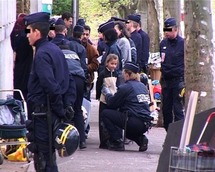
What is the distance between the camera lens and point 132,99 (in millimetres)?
11930

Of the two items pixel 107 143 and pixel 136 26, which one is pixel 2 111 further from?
pixel 136 26

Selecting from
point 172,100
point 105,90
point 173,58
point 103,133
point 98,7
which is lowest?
point 103,133

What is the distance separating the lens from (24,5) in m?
18.4

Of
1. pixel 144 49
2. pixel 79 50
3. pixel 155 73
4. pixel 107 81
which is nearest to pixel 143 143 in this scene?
pixel 107 81

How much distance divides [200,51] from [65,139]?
3.06 m

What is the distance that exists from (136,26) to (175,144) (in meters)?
8.90

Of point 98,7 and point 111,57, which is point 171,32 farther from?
point 98,7

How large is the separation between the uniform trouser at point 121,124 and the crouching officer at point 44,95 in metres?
3.87

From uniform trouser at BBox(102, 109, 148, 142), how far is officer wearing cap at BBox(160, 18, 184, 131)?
1.17m

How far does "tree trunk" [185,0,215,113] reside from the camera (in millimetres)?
10117

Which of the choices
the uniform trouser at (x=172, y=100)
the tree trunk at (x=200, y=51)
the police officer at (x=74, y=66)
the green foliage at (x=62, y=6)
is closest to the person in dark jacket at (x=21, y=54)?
the police officer at (x=74, y=66)

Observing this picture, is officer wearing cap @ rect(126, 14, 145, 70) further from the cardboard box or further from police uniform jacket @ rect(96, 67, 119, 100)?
the cardboard box

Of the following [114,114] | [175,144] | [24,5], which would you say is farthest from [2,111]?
[24,5]

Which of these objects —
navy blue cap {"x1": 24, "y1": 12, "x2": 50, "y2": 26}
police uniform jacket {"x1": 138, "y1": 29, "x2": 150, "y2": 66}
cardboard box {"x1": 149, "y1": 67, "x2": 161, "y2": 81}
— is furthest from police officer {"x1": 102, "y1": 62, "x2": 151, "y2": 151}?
cardboard box {"x1": 149, "y1": 67, "x2": 161, "y2": 81}
